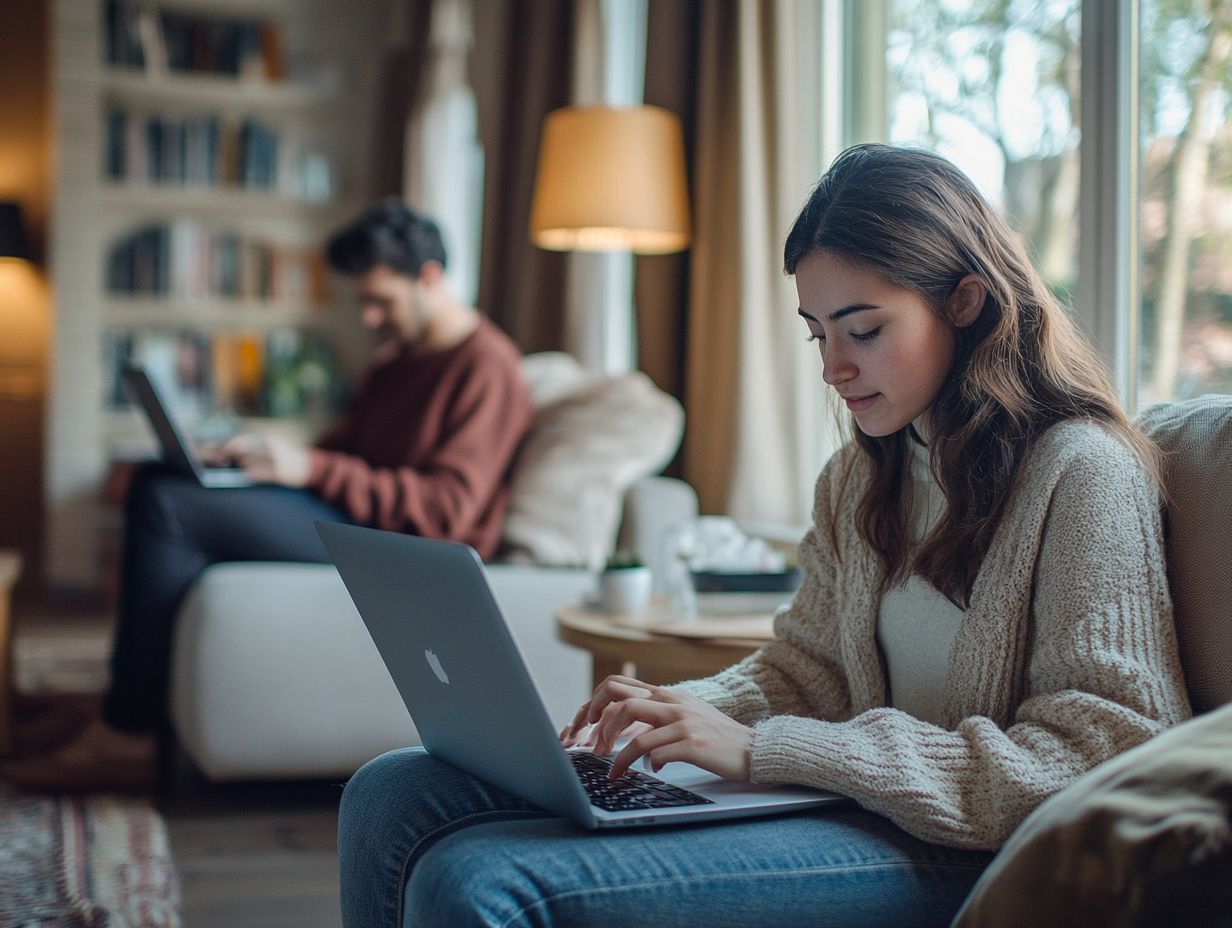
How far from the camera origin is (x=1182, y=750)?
0.68 m

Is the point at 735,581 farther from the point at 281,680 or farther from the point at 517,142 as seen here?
the point at 517,142

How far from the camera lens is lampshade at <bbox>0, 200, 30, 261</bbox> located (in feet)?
17.7

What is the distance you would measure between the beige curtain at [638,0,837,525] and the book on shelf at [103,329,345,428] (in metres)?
2.88

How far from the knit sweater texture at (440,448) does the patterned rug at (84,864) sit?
730 millimetres

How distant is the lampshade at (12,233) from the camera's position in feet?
17.7

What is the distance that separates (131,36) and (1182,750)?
5.56m

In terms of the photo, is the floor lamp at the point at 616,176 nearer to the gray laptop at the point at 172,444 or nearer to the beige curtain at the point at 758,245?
the beige curtain at the point at 758,245

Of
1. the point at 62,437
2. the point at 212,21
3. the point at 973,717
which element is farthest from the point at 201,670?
the point at 212,21

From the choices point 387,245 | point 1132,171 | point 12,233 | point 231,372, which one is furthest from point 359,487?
point 12,233

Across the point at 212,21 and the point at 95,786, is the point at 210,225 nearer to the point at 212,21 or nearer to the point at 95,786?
the point at 212,21

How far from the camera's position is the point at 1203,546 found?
1.07 m

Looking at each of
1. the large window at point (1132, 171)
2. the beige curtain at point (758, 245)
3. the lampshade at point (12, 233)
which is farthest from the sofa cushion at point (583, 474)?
the lampshade at point (12, 233)

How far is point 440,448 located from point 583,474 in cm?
32

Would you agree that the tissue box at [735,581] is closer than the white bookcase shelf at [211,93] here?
Yes
